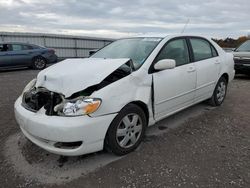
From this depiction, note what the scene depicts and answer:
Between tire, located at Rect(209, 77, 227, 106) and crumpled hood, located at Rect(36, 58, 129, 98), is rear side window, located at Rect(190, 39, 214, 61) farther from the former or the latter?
crumpled hood, located at Rect(36, 58, 129, 98)

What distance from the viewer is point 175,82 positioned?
156 inches

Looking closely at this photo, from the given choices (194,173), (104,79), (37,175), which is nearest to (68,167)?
(37,175)

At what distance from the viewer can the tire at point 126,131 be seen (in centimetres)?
312

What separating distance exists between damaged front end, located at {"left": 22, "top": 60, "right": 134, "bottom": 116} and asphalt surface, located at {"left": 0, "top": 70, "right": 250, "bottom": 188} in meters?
0.72

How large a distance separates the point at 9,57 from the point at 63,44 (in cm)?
574

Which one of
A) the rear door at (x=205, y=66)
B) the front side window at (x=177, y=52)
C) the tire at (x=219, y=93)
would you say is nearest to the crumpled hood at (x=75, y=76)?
the front side window at (x=177, y=52)

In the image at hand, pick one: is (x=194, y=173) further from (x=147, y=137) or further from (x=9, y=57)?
(x=9, y=57)

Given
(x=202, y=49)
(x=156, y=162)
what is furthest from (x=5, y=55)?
(x=156, y=162)

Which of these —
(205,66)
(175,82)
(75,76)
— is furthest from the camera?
(205,66)

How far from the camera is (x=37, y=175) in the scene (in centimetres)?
297

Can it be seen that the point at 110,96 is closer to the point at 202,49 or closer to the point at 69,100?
the point at 69,100

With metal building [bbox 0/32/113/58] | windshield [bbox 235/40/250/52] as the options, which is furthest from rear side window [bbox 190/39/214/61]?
metal building [bbox 0/32/113/58]

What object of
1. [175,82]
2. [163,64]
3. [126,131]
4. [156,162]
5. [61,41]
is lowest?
[156,162]

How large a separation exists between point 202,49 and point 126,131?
2.54m
